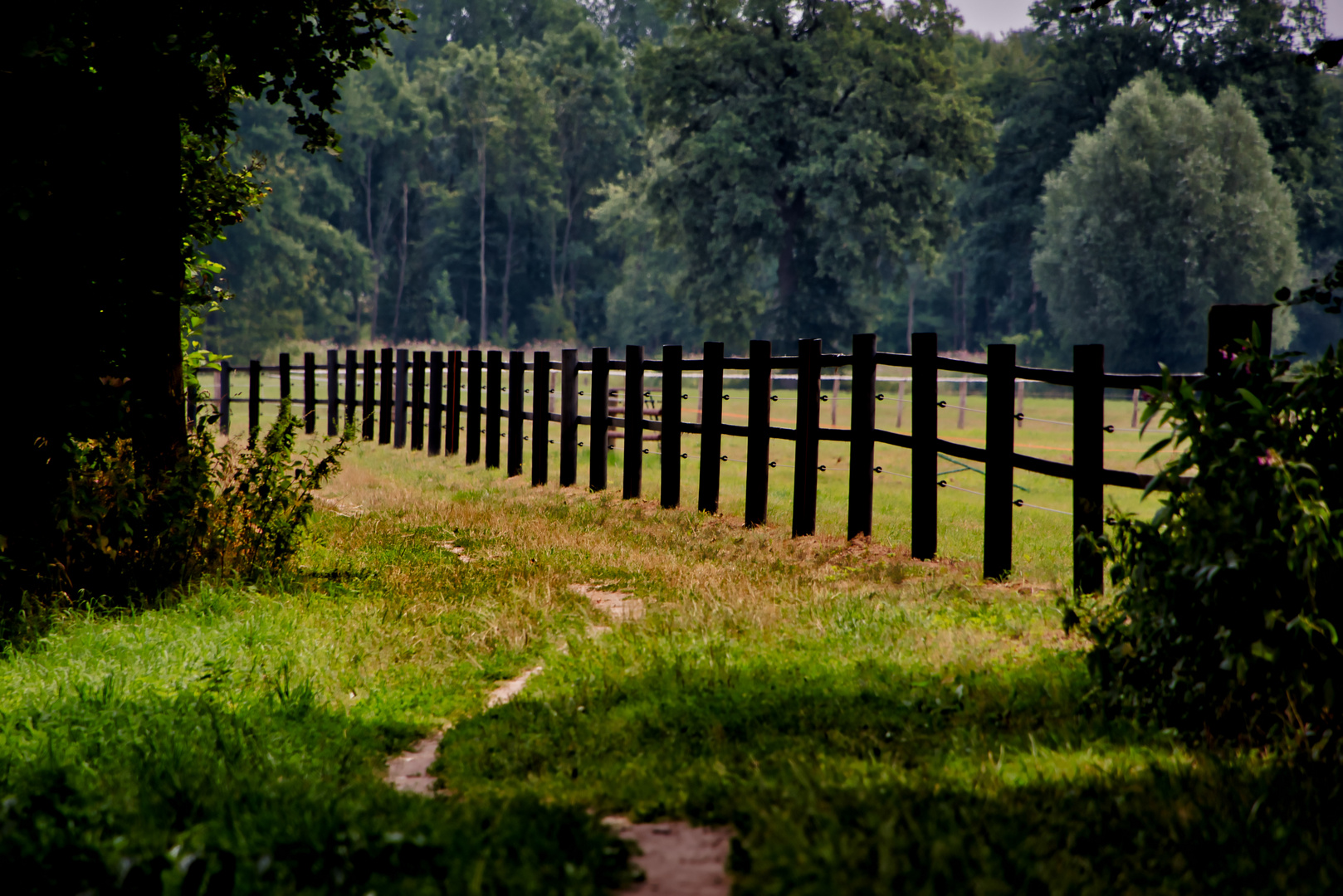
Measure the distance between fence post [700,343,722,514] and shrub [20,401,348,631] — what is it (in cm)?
405

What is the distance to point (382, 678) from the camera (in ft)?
18.8

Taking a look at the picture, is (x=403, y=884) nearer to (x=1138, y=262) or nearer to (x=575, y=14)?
(x=1138, y=262)

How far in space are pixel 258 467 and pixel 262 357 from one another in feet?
189

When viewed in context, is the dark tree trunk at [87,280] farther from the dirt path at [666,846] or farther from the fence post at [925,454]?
the fence post at [925,454]

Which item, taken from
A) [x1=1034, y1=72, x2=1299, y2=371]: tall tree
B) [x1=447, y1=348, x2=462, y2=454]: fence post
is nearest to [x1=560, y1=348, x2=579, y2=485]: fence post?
[x1=447, y1=348, x2=462, y2=454]: fence post

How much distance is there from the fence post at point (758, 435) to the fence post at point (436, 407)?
9.11 metres

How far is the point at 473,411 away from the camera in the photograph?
1723 cm

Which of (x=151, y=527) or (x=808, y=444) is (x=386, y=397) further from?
(x=151, y=527)

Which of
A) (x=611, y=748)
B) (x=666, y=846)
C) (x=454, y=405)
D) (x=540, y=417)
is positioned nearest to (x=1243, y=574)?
(x=666, y=846)

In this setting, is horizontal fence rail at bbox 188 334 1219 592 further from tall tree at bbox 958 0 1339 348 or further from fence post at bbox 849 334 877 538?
tall tree at bbox 958 0 1339 348

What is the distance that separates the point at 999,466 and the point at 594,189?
6868 cm

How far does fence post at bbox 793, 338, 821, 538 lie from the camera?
387 inches

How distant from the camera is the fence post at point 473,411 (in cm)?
1714

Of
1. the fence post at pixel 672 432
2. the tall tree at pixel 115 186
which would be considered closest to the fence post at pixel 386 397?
the fence post at pixel 672 432
